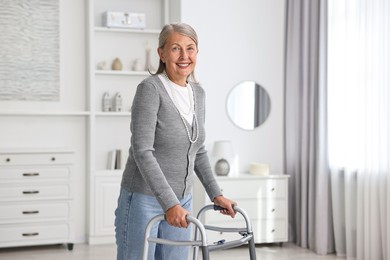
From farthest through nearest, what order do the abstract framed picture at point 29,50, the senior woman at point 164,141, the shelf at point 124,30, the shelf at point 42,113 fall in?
the shelf at point 124,30, the abstract framed picture at point 29,50, the shelf at point 42,113, the senior woman at point 164,141

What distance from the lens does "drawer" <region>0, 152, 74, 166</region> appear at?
5.30 metres

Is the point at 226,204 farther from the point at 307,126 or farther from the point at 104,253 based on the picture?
the point at 307,126

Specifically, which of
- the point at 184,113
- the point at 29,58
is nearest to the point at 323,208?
the point at 29,58

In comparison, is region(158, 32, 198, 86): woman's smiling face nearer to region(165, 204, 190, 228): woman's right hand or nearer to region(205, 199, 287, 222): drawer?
region(165, 204, 190, 228): woman's right hand

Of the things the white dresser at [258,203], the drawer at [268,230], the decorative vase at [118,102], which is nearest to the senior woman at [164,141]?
the white dresser at [258,203]

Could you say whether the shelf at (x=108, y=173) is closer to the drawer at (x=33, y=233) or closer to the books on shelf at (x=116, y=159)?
the books on shelf at (x=116, y=159)

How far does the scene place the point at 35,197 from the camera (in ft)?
17.7

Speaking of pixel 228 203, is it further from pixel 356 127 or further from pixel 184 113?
pixel 356 127

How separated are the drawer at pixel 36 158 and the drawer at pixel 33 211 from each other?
35 centimetres

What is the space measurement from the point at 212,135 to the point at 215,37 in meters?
0.88

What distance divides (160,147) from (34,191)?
3.38 meters

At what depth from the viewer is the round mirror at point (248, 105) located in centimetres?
582

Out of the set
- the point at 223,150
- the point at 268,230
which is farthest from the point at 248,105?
the point at 268,230

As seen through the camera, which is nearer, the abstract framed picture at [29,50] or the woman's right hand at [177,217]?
the woman's right hand at [177,217]
